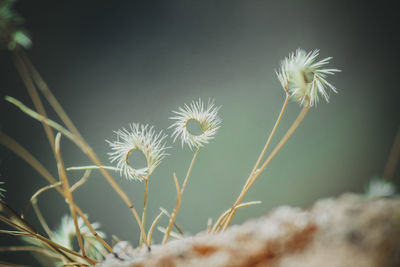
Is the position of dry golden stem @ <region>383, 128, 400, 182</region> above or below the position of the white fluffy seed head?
below

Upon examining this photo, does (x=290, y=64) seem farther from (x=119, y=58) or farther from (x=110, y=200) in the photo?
(x=110, y=200)

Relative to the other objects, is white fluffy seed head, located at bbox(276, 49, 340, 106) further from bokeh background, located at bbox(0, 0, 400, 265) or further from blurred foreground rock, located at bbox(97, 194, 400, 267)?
bokeh background, located at bbox(0, 0, 400, 265)

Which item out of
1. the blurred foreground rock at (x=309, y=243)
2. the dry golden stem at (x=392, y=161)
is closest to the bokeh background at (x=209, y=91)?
the dry golden stem at (x=392, y=161)

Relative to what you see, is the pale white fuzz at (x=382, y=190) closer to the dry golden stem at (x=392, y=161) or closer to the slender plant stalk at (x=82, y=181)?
the dry golden stem at (x=392, y=161)

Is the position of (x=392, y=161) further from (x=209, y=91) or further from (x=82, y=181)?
(x=82, y=181)

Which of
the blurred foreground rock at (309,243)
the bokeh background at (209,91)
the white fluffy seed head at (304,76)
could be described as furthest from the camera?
the bokeh background at (209,91)

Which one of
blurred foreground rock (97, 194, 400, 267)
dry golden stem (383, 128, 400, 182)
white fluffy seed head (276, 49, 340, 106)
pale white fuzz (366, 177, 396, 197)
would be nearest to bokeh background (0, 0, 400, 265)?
dry golden stem (383, 128, 400, 182)
